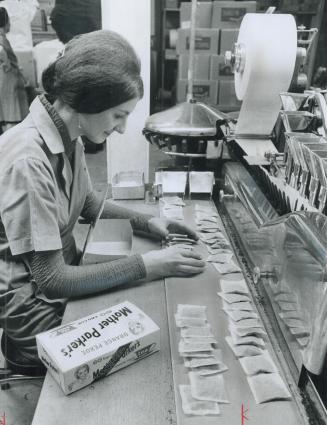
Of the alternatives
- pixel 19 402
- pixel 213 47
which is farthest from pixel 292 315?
pixel 213 47

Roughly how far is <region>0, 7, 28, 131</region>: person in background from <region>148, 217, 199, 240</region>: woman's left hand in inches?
123

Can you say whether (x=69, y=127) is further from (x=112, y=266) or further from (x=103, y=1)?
(x=103, y=1)

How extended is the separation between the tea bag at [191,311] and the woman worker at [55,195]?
150 mm

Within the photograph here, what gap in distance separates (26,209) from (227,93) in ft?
11.0

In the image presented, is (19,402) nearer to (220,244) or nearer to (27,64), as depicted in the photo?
(220,244)

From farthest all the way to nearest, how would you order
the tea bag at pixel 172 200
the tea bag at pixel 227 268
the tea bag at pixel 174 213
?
the tea bag at pixel 172 200 < the tea bag at pixel 174 213 < the tea bag at pixel 227 268

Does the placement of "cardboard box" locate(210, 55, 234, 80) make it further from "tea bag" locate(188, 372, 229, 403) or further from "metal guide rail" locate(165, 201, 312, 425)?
"tea bag" locate(188, 372, 229, 403)

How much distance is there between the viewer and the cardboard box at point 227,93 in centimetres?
390

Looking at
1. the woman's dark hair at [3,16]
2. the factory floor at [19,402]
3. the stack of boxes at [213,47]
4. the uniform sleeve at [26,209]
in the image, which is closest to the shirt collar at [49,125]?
the uniform sleeve at [26,209]

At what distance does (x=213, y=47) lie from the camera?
385cm

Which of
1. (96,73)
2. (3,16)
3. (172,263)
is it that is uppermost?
(3,16)

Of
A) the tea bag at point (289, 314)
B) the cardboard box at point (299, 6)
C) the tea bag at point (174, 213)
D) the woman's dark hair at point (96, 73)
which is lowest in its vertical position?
the tea bag at point (174, 213)

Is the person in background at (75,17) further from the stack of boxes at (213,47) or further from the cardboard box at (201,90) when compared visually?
the cardboard box at (201,90)

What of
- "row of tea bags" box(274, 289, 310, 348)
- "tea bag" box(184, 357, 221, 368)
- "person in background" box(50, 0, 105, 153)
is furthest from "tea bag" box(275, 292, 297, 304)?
"person in background" box(50, 0, 105, 153)
